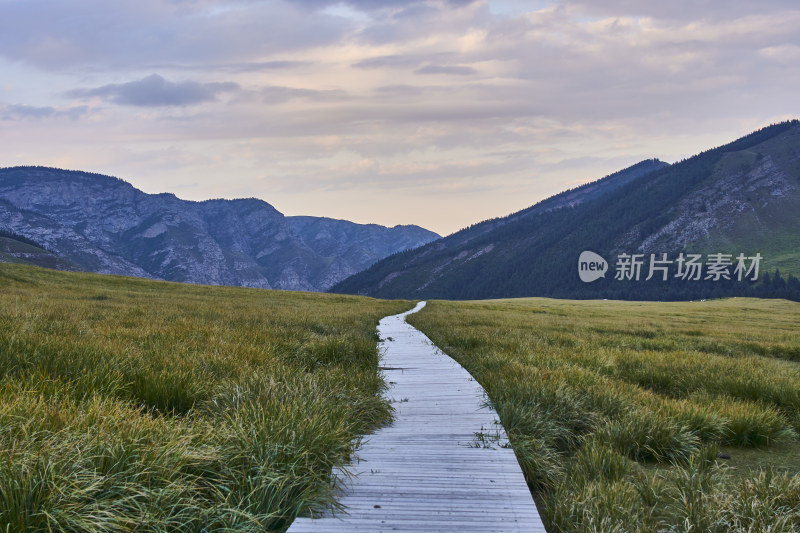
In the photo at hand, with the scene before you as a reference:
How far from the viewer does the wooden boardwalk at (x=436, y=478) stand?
325 cm

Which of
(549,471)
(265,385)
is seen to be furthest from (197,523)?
(549,471)

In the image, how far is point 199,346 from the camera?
26.2 ft

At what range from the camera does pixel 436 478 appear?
3971 mm

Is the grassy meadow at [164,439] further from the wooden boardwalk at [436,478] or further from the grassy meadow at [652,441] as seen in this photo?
the grassy meadow at [652,441]

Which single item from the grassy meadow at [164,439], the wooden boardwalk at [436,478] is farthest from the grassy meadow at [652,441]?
the grassy meadow at [164,439]

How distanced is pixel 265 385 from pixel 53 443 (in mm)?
2297

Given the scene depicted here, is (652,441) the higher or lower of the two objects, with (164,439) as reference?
lower

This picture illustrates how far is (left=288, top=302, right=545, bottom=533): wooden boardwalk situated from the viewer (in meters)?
3.25

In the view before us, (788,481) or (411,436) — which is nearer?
(788,481)

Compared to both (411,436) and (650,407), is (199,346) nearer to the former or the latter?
(411,436)

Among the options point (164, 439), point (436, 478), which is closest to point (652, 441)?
point (436, 478)

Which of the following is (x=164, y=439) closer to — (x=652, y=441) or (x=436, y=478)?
(x=436, y=478)

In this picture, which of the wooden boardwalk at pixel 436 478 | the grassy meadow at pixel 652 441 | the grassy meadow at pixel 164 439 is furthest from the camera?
the grassy meadow at pixel 652 441

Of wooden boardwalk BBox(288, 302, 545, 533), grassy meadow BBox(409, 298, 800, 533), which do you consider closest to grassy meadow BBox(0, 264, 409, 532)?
wooden boardwalk BBox(288, 302, 545, 533)
